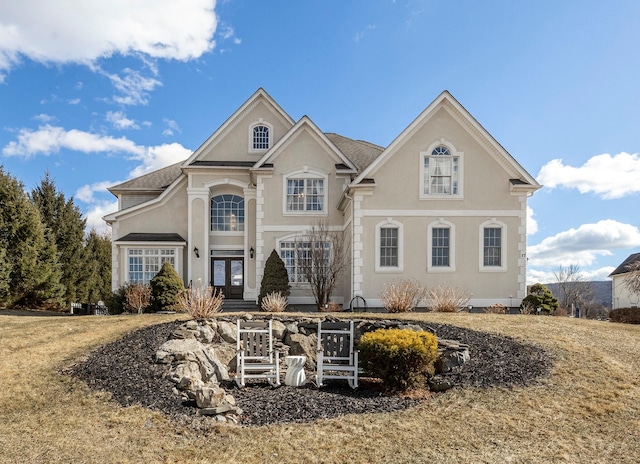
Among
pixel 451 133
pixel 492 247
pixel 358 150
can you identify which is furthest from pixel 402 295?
pixel 358 150

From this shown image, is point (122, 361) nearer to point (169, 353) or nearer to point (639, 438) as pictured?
point (169, 353)

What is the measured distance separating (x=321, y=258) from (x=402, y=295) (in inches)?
162

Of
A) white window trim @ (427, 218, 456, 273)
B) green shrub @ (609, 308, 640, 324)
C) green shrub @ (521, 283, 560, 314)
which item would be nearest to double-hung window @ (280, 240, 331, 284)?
white window trim @ (427, 218, 456, 273)

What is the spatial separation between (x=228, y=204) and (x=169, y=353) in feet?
40.8

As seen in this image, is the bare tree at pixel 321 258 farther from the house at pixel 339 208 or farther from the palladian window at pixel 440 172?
the palladian window at pixel 440 172

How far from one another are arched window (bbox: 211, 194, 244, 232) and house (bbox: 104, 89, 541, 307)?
0.05 meters

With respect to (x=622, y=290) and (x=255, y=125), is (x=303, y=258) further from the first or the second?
(x=622, y=290)

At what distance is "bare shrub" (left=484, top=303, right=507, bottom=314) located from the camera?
1579 centimetres

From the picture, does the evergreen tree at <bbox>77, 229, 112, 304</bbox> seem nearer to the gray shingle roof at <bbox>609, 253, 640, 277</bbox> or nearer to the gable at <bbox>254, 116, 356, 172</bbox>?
the gable at <bbox>254, 116, 356, 172</bbox>

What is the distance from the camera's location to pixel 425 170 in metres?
16.9

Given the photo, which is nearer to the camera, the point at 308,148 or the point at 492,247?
the point at 492,247

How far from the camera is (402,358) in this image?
8070 mm

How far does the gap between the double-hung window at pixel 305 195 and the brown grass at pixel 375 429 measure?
37.9 ft

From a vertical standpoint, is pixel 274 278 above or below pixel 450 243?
below
